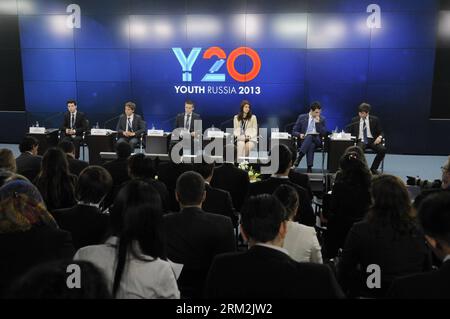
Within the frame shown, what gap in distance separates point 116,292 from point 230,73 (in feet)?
29.5

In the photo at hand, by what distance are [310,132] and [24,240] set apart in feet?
23.8

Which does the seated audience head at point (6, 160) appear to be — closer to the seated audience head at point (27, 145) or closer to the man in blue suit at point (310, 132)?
the seated audience head at point (27, 145)

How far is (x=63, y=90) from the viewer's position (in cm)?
Answer: 1138

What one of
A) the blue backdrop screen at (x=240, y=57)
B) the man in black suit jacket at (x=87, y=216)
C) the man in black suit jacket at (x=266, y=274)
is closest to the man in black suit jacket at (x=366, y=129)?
the blue backdrop screen at (x=240, y=57)

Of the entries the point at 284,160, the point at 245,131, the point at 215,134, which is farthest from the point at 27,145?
the point at 245,131

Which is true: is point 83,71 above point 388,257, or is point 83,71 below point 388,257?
above

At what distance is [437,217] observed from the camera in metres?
2.00

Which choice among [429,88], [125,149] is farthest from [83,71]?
[429,88]

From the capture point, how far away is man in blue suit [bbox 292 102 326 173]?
30.0ft

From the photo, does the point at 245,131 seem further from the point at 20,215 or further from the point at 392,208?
the point at 20,215

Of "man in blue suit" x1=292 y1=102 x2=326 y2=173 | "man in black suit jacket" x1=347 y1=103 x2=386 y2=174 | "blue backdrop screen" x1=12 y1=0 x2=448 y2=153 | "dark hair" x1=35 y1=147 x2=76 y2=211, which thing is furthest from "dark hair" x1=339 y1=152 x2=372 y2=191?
"blue backdrop screen" x1=12 y1=0 x2=448 y2=153

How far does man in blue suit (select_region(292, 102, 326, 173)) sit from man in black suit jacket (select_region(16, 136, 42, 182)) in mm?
5016

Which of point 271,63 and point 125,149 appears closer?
point 125,149
